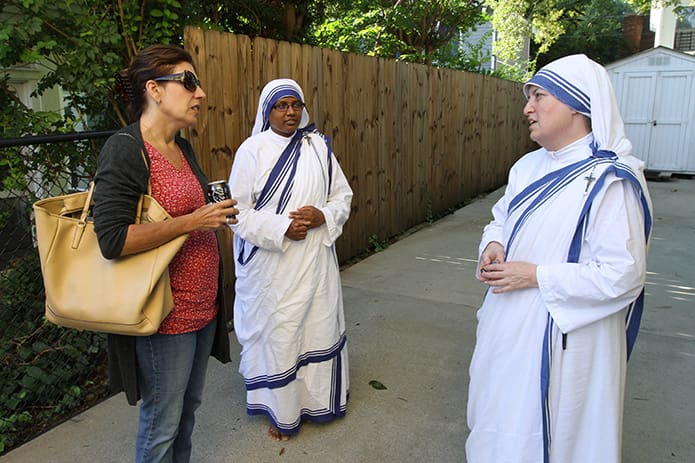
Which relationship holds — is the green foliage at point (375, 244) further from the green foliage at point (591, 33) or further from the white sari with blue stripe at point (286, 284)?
the green foliage at point (591, 33)

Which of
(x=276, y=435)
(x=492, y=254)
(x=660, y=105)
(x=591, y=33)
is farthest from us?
(x=591, y=33)

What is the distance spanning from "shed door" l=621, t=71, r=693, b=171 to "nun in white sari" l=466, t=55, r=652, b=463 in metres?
12.2

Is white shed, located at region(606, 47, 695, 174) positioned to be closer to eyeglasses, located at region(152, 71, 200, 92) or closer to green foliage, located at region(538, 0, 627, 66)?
green foliage, located at region(538, 0, 627, 66)

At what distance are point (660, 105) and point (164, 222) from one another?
44.0ft

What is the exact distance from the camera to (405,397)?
3.53 metres

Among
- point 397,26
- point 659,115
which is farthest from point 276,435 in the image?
point 659,115

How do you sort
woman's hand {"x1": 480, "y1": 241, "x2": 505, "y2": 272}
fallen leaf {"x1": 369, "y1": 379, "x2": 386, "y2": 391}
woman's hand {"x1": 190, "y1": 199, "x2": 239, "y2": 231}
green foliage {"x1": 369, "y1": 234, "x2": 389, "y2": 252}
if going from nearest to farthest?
woman's hand {"x1": 190, "y1": 199, "x2": 239, "y2": 231} → woman's hand {"x1": 480, "y1": 241, "x2": 505, "y2": 272} → fallen leaf {"x1": 369, "y1": 379, "x2": 386, "y2": 391} → green foliage {"x1": 369, "y1": 234, "x2": 389, "y2": 252}

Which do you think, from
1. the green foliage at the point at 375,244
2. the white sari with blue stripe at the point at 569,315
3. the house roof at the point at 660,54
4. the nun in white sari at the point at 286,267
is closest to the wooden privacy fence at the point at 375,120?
the green foliage at the point at 375,244

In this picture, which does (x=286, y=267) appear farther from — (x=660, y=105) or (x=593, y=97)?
(x=660, y=105)

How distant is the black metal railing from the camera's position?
3.36 metres

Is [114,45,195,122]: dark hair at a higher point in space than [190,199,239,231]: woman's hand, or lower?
higher

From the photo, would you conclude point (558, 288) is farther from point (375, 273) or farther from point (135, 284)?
point (375, 273)

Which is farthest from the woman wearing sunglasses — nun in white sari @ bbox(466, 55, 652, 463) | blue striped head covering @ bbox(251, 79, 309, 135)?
nun in white sari @ bbox(466, 55, 652, 463)

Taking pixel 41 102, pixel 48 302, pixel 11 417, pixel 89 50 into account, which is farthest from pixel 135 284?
pixel 41 102
